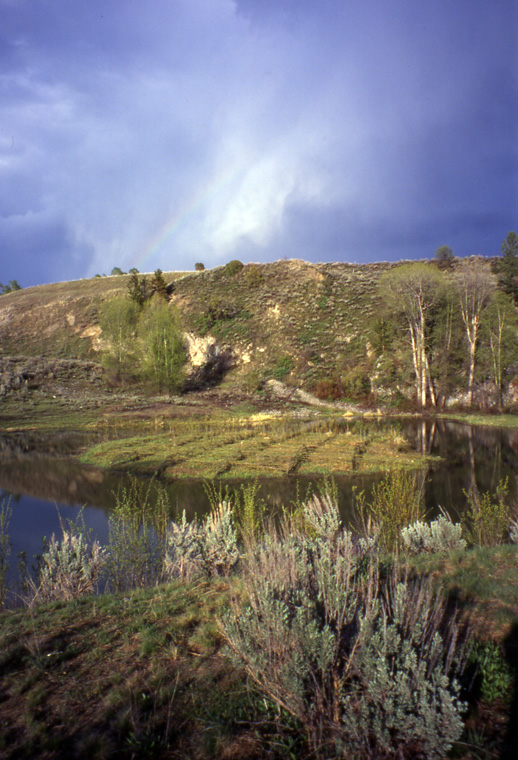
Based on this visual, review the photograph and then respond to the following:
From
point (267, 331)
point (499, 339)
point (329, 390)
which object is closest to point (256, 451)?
point (329, 390)

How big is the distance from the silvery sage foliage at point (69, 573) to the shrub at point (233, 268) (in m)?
55.8

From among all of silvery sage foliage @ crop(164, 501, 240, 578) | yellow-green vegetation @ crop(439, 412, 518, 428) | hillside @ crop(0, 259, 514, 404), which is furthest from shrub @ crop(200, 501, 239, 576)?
hillside @ crop(0, 259, 514, 404)

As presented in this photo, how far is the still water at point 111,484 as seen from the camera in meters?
11.3

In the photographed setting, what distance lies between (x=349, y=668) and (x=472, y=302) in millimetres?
37985

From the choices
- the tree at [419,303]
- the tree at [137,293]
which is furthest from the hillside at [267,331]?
the tree at [137,293]

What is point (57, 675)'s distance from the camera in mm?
3703

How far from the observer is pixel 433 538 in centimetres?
743

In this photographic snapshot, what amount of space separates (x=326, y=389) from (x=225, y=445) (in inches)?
796

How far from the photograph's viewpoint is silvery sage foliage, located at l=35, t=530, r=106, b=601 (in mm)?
6211

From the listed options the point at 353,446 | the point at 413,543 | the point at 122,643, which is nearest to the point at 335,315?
the point at 353,446

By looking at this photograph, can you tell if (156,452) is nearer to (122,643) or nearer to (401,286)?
(122,643)

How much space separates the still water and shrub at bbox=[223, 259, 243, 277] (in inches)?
1631

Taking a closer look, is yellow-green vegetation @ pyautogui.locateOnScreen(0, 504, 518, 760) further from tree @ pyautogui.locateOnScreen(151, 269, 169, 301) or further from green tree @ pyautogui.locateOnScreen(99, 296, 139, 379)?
tree @ pyautogui.locateOnScreen(151, 269, 169, 301)

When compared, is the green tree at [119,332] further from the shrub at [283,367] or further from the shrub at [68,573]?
the shrub at [68,573]
